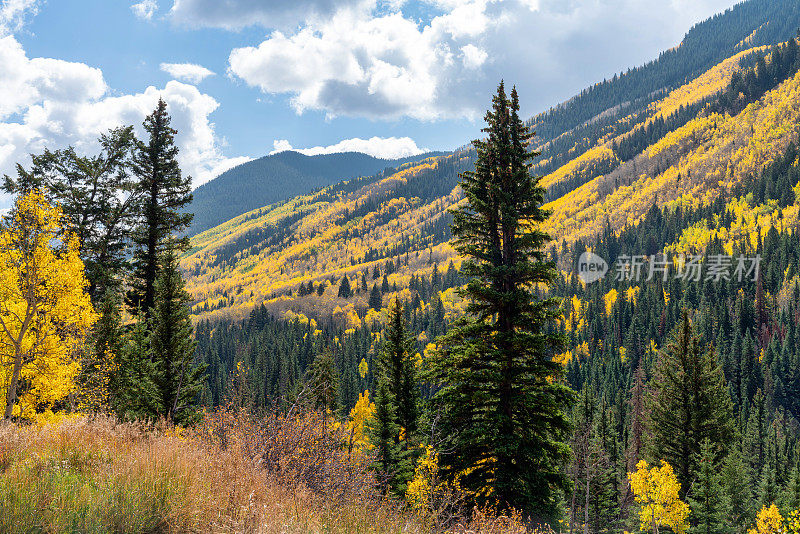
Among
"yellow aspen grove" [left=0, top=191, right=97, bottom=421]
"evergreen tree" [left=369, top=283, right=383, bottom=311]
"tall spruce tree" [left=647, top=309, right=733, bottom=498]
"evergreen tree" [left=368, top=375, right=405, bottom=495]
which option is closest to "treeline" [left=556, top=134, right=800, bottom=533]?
"tall spruce tree" [left=647, top=309, right=733, bottom=498]

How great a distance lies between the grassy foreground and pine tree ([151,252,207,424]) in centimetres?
1302

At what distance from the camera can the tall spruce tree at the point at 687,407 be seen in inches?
1134

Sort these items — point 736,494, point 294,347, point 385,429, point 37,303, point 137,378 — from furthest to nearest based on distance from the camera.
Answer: point 294,347
point 736,494
point 385,429
point 137,378
point 37,303

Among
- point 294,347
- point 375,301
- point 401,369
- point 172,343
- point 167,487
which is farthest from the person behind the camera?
point 375,301

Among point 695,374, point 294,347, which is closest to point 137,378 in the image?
point 695,374

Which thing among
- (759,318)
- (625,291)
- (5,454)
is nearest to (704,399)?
(5,454)

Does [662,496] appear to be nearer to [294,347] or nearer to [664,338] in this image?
[294,347]

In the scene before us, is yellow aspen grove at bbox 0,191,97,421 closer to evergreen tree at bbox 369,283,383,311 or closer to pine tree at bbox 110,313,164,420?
pine tree at bbox 110,313,164,420

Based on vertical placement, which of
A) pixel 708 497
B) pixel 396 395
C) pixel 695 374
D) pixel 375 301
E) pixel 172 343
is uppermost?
pixel 172 343

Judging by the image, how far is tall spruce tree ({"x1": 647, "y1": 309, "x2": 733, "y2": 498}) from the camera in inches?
1134

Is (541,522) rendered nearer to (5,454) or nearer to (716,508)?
(5,454)

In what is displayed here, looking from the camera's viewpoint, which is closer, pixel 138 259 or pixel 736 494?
pixel 138 259

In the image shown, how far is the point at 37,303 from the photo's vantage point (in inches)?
543

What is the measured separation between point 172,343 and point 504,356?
16553 millimetres
